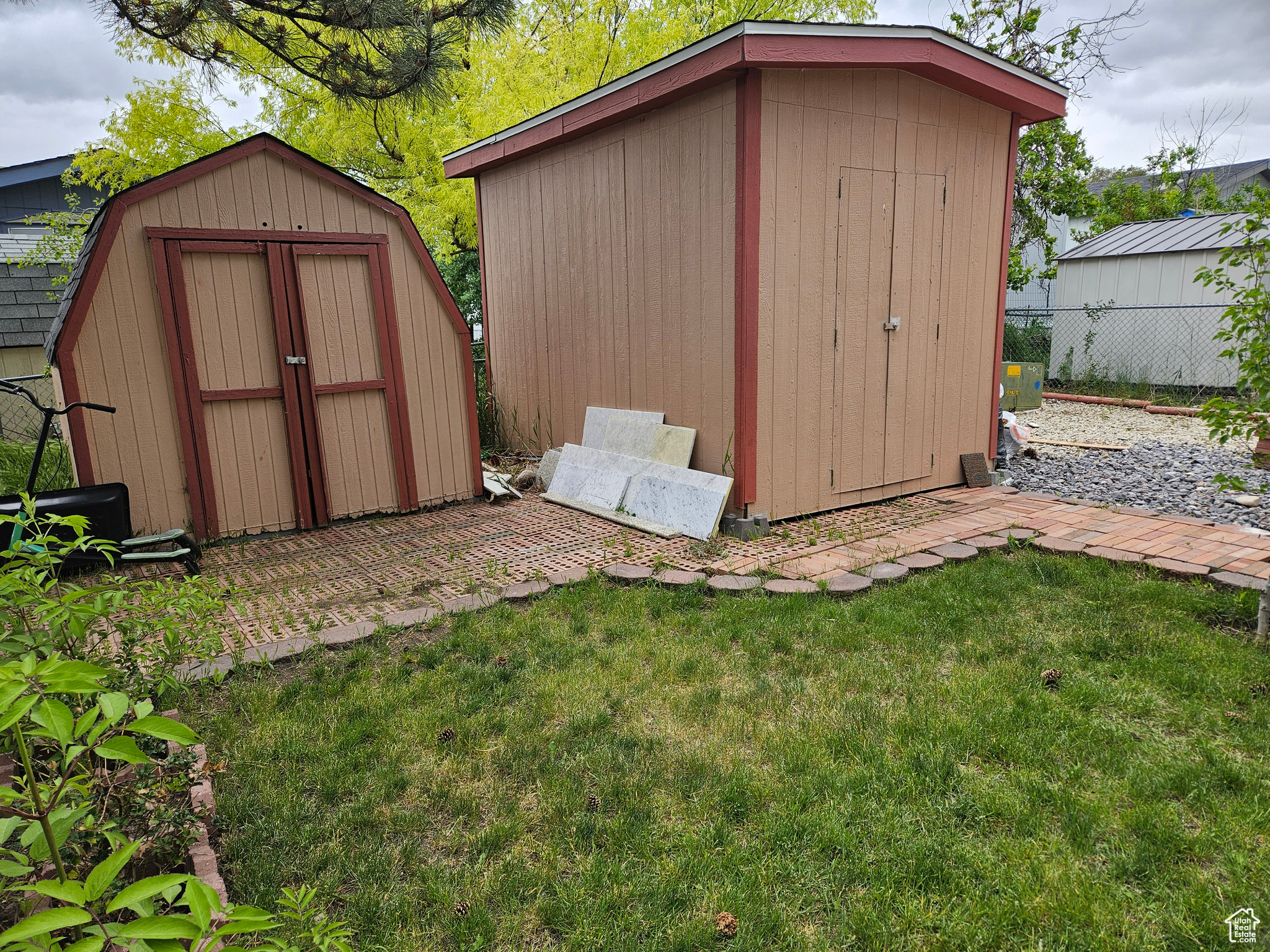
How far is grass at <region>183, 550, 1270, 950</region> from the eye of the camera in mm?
1764

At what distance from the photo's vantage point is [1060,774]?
2236mm

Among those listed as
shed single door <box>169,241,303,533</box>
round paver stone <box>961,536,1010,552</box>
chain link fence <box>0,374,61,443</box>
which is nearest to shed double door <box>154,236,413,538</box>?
shed single door <box>169,241,303,533</box>

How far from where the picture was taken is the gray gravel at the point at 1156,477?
17.7 ft

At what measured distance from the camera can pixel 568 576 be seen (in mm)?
A: 4133

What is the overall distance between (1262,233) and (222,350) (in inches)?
504

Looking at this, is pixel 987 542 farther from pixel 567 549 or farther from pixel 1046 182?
pixel 1046 182

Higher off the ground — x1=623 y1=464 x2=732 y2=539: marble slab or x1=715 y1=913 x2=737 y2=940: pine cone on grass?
x1=623 y1=464 x2=732 y2=539: marble slab

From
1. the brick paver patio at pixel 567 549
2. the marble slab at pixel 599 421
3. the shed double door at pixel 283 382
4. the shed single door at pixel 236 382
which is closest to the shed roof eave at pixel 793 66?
the shed double door at pixel 283 382

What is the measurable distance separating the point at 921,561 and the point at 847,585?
622 mm

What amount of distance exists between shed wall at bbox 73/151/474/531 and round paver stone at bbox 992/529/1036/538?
4.42 m

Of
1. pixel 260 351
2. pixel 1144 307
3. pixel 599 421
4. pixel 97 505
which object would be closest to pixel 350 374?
pixel 260 351

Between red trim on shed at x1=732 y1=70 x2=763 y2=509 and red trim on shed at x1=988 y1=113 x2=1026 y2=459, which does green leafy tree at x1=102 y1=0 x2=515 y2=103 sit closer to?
red trim on shed at x1=732 y1=70 x2=763 y2=509

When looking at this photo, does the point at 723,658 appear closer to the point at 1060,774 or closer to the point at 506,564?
the point at 1060,774

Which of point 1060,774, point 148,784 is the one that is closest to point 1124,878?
point 1060,774
